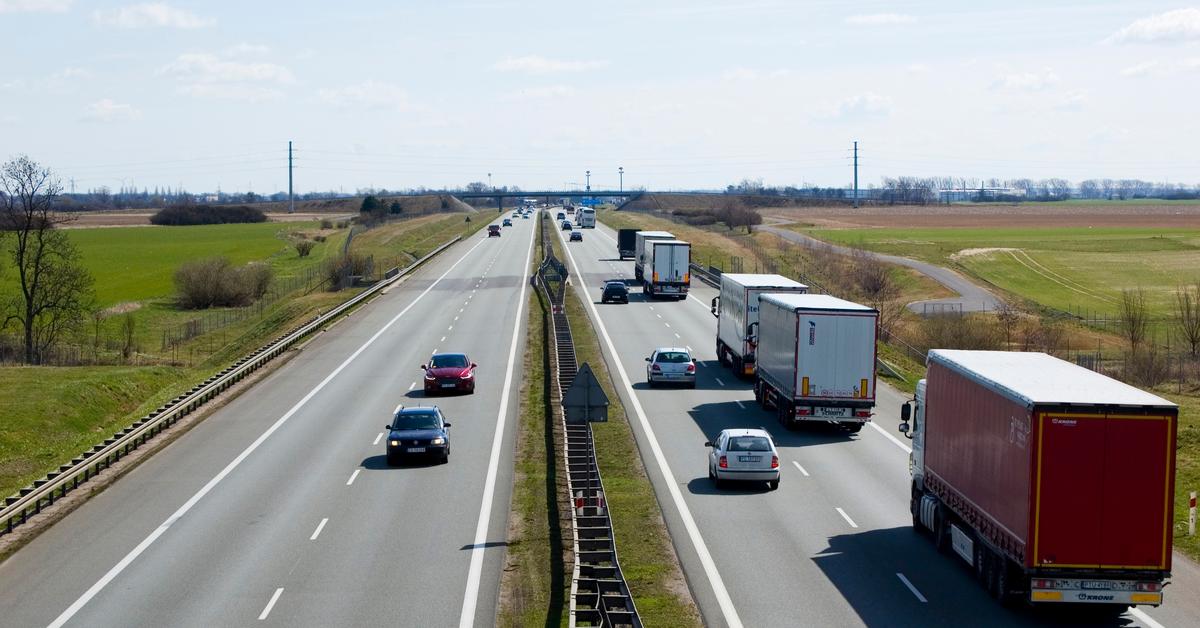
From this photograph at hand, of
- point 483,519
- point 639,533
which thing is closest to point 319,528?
point 483,519

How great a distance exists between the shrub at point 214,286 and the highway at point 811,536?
5083 cm

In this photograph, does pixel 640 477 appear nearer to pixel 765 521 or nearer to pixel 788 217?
pixel 765 521

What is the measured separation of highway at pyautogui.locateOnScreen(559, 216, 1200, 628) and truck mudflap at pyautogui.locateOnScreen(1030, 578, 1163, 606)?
3.25 feet

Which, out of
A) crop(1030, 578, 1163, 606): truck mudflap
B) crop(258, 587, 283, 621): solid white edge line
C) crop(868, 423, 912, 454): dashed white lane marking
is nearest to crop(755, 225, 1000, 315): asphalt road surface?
crop(868, 423, 912, 454): dashed white lane marking

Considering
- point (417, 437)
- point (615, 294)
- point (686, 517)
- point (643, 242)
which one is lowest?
point (686, 517)

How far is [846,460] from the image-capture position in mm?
30188

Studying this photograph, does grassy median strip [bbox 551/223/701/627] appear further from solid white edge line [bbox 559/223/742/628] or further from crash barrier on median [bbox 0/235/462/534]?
crash barrier on median [bbox 0/235/462/534]

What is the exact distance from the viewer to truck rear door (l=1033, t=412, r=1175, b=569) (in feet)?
52.1

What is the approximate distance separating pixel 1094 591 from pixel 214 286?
249 feet

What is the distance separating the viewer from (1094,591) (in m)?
16.2

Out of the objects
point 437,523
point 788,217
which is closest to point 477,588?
point 437,523

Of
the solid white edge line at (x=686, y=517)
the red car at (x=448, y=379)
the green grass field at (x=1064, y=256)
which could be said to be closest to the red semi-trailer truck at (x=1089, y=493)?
the solid white edge line at (x=686, y=517)

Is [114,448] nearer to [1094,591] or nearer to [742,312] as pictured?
[742,312]

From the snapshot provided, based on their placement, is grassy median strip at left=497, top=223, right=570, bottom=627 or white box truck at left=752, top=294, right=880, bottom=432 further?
white box truck at left=752, top=294, right=880, bottom=432
